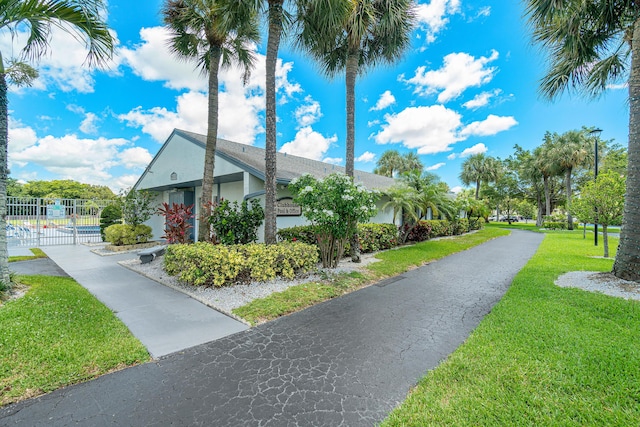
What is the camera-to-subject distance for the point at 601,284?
Answer: 6.06 metres

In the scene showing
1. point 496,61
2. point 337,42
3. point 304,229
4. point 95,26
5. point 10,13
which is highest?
point 496,61

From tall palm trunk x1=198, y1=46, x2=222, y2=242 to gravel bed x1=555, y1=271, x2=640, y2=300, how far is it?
1010cm

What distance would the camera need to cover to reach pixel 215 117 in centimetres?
866

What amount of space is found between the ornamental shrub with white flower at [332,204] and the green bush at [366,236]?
0.50 m

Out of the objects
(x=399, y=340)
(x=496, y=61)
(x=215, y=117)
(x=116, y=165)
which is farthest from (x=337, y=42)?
(x=116, y=165)

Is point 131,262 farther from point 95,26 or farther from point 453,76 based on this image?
point 453,76

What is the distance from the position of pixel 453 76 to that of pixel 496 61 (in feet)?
5.84

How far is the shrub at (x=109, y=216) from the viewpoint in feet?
47.5

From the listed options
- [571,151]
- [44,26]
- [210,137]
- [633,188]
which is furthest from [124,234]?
[571,151]

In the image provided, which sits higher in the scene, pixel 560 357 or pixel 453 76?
pixel 453 76

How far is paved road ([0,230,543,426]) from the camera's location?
7.54 ft

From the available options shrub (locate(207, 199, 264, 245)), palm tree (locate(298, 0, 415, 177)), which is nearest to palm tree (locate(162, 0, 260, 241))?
→ shrub (locate(207, 199, 264, 245))

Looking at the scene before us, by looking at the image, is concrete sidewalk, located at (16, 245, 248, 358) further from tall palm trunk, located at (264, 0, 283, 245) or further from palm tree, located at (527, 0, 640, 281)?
palm tree, located at (527, 0, 640, 281)

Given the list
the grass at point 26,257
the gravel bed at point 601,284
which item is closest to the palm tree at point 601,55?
the gravel bed at point 601,284
